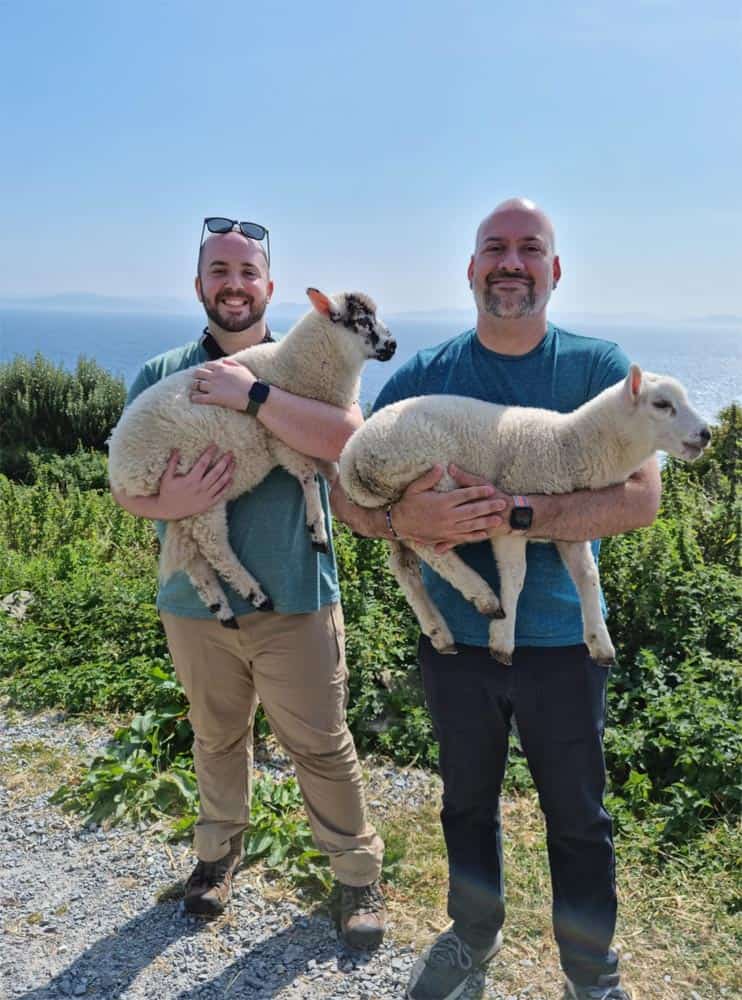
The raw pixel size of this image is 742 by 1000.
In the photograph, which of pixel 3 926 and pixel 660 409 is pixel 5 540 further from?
pixel 660 409

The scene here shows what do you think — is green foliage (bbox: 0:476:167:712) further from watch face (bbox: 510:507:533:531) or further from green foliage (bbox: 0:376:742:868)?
watch face (bbox: 510:507:533:531)

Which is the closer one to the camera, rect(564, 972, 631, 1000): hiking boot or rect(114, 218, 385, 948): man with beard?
rect(564, 972, 631, 1000): hiking boot

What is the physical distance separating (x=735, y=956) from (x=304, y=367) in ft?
10.7

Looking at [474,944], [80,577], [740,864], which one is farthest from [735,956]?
[80,577]

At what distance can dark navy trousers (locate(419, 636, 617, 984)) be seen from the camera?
302 cm

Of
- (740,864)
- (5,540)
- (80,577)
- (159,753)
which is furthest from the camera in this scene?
(5,540)

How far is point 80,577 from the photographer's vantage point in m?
8.20

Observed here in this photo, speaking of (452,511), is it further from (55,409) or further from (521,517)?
(55,409)

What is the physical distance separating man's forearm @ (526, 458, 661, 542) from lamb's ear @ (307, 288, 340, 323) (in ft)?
4.51

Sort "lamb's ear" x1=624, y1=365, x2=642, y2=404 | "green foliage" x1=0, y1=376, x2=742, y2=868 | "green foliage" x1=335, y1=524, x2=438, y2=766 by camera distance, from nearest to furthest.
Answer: "lamb's ear" x1=624, y1=365, x2=642, y2=404 → "green foliage" x1=0, y1=376, x2=742, y2=868 → "green foliage" x1=335, y1=524, x2=438, y2=766

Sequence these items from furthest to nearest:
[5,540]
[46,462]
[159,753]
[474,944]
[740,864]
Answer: [46,462], [5,540], [159,753], [740,864], [474,944]

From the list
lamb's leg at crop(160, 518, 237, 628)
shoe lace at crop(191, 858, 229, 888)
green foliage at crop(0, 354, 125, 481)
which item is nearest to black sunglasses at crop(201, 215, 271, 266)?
lamb's leg at crop(160, 518, 237, 628)

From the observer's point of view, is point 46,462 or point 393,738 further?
point 46,462

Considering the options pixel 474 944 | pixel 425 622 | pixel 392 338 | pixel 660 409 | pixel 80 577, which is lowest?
pixel 474 944
